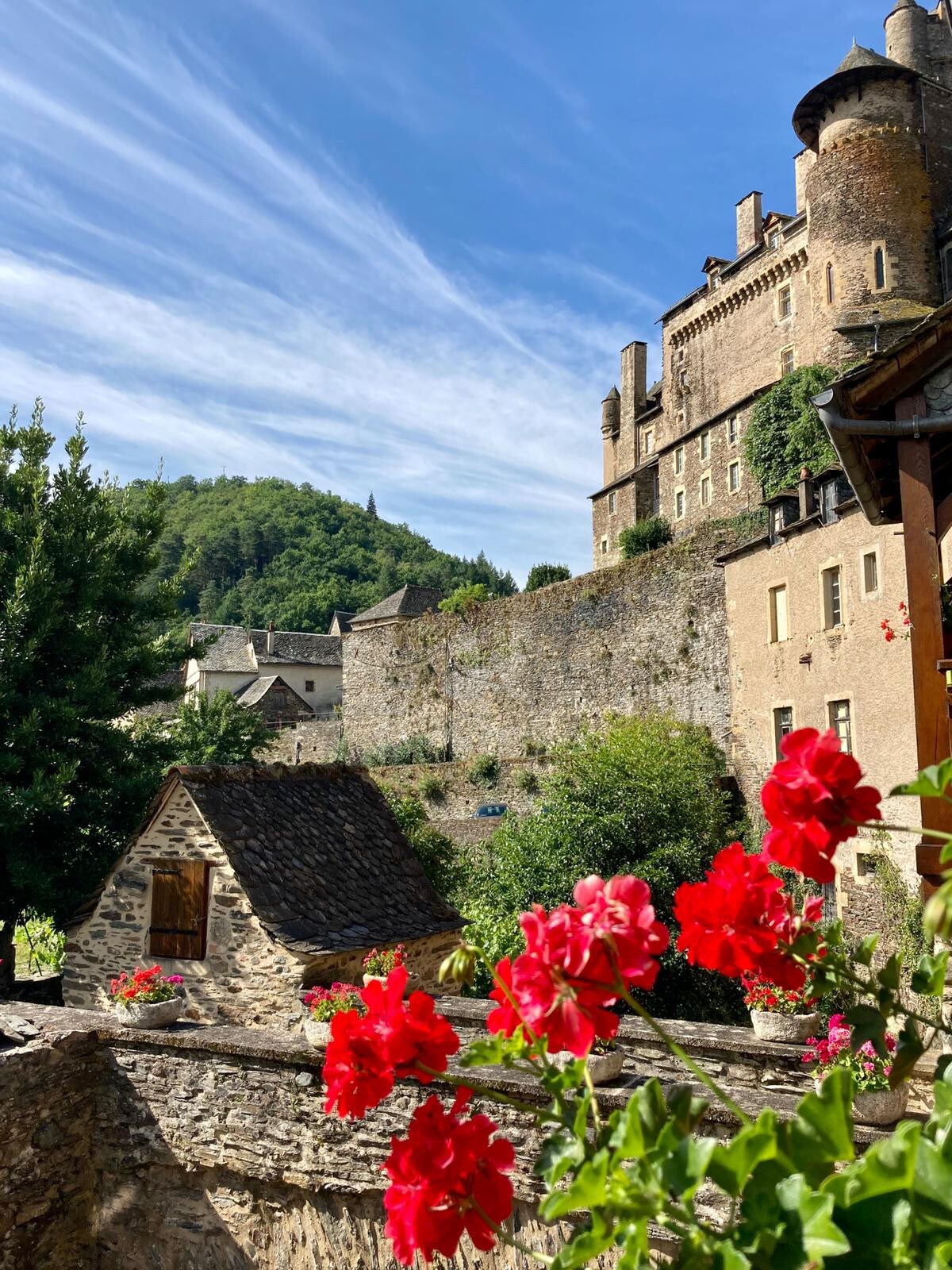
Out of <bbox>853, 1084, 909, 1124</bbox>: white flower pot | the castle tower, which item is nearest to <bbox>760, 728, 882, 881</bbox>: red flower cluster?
<bbox>853, 1084, 909, 1124</bbox>: white flower pot

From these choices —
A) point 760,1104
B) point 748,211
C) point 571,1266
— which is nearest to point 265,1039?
point 760,1104

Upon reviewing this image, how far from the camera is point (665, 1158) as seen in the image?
1437 mm

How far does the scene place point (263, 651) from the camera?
5675 centimetres

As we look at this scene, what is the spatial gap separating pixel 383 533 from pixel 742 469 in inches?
2377

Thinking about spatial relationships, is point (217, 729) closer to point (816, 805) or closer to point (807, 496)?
point (807, 496)

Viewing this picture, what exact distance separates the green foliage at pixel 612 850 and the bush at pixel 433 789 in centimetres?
1141

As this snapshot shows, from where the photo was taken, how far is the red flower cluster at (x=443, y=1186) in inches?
70.8

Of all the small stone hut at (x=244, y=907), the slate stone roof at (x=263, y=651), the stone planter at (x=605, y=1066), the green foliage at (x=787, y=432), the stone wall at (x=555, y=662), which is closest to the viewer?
the stone planter at (x=605, y=1066)

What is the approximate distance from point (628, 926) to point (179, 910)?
355 inches

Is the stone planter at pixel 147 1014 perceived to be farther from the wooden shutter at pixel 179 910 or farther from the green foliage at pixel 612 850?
the green foliage at pixel 612 850

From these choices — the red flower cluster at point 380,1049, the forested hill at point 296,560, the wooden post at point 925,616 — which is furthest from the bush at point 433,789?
the forested hill at point 296,560

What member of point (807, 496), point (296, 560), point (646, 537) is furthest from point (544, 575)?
point (296, 560)

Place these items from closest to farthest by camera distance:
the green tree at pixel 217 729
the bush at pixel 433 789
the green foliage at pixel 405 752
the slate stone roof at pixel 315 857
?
the slate stone roof at pixel 315 857 → the green tree at pixel 217 729 → the bush at pixel 433 789 → the green foliage at pixel 405 752

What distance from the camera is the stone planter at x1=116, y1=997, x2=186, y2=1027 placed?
6879 mm
